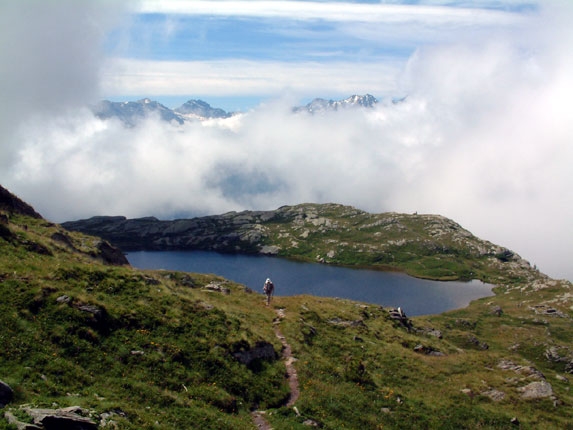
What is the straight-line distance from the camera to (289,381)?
3356 centimetres

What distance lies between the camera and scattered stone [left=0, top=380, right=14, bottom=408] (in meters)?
17.6

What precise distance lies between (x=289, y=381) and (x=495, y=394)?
23.1 m

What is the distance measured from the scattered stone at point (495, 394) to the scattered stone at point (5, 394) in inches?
1634

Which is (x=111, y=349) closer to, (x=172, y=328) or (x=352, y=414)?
(x=172, y=328)

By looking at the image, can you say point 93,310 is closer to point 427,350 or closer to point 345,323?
point 345,323

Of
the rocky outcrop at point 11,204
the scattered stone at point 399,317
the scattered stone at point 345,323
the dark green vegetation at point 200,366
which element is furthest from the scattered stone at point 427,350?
the rocky outcrop at point 11,204

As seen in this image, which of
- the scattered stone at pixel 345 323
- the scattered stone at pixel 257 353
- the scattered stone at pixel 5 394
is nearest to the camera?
the scattered stone at pixel 5 394

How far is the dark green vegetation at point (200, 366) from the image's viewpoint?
2283 centimetres

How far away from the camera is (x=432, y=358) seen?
4800 cm

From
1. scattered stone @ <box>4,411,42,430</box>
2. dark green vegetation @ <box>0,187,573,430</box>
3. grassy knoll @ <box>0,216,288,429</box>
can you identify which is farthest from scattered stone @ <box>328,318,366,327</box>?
scattered stone @ <box>4,411,42,430</box>

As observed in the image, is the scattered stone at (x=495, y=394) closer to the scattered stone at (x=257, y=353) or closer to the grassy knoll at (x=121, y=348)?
the grassy knoll at (x=121, y=348)

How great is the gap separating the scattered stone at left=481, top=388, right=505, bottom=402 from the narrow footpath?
68.6 ft

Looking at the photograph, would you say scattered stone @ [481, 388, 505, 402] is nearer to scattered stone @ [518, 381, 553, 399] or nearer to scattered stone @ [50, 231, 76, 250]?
scattered stone @ [518, 381, 553, 399]

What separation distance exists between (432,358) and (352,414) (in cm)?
2293
